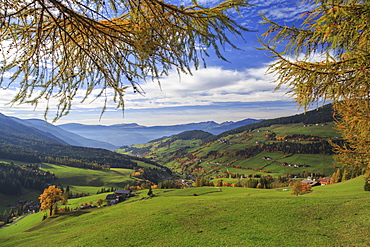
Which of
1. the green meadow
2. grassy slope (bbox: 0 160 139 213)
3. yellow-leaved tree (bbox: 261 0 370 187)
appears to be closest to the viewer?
yellow-leaved tree (bbox: 261 0 370 187)

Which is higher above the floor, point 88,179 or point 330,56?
point 330,56

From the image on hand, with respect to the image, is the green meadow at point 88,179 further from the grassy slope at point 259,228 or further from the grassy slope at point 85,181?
the grassy slope at point 259,228

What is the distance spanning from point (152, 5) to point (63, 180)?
17064 cm

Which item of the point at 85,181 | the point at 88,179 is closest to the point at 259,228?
the point at 85,181

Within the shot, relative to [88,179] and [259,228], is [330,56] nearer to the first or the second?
[259,228]

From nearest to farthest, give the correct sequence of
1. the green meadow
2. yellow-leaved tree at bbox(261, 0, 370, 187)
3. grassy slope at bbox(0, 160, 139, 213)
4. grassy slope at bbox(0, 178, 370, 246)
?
A: 1. yellow-leaved tree at bbox(261, 0, 370, 187)
2. grassy slope at bbox(0, 178, 370, 246)
3. grassy slope at bbox(0, 160, 139, 213)
4. the green meadow

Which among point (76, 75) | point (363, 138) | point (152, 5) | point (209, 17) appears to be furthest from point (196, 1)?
point (363, 138)

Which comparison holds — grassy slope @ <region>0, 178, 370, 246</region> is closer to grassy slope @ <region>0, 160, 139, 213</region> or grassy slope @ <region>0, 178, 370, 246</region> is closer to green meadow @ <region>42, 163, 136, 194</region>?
Result: grassy slope @ <region>0, 160, 139, 213</region>

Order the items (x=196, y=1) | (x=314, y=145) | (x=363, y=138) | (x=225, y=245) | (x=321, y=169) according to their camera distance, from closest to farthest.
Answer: (x=196, y=1), (x=363, y=138), (x=225, y=245), (x=321, y=169), (x=314, y=145)

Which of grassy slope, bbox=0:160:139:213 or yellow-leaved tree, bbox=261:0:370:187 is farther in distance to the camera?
grassy slope, bbox=0:160:139:213

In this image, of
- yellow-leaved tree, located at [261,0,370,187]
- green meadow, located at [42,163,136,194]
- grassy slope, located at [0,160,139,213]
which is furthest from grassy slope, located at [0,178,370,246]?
green meadow, located at [42,163,136,194]

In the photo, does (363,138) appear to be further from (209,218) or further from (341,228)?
(209,218)

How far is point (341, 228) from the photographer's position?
1180 cm

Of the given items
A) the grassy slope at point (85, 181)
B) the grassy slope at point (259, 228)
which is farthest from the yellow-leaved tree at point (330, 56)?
the grassy slope at point (85, 181)
